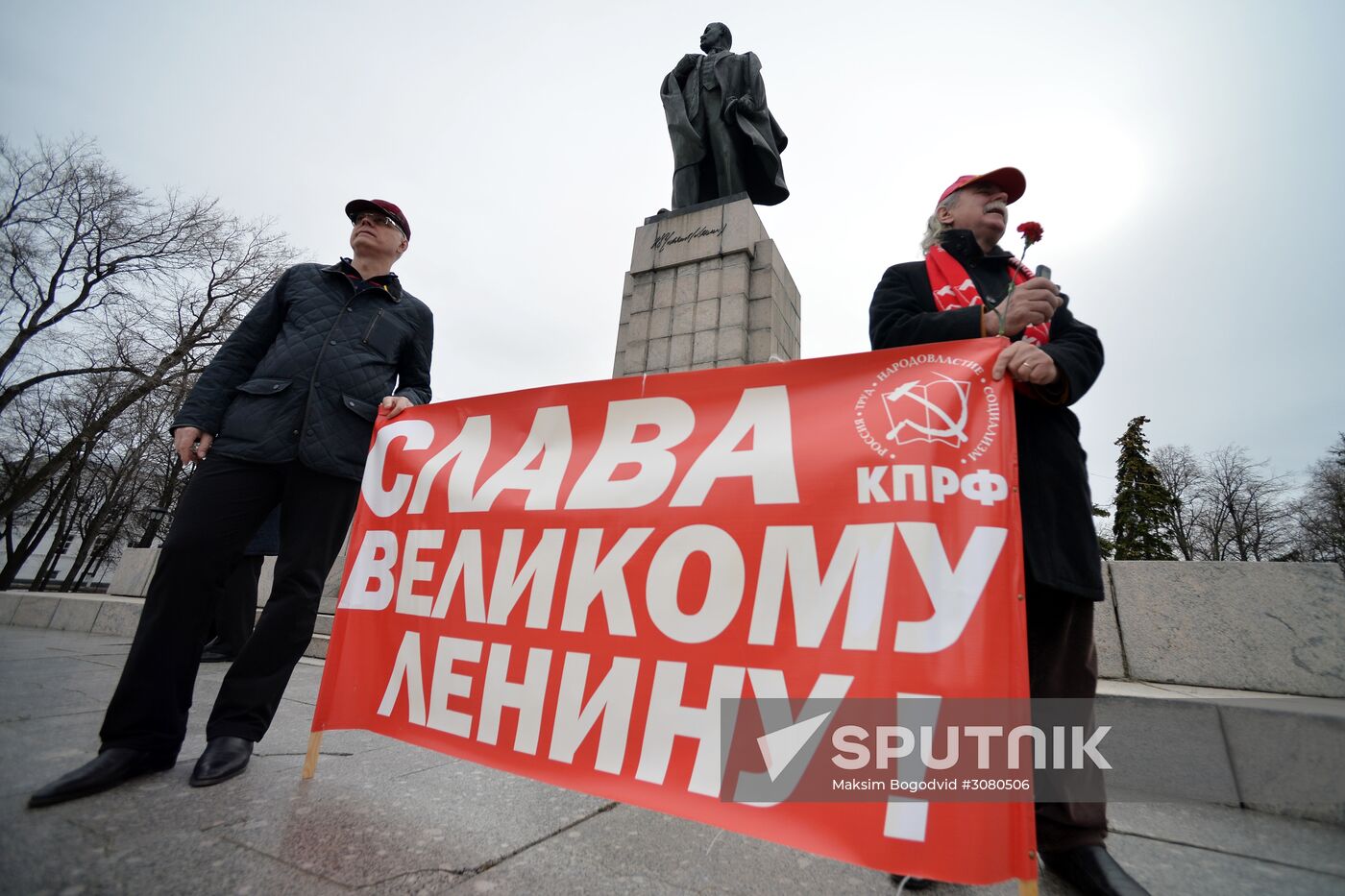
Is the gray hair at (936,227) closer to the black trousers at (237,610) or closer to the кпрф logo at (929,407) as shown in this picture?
the кпрф logo at (929,407)

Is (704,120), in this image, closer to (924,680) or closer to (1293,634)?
(1293,634)

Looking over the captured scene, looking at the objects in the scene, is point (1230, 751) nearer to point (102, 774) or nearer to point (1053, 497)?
point (1053, 497)

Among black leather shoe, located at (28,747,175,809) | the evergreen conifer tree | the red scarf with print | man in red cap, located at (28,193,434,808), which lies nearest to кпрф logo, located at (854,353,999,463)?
the red scarf with print

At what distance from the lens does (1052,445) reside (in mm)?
1625

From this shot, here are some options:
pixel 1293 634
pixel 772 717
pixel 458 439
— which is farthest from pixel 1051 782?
pixel 1293 634

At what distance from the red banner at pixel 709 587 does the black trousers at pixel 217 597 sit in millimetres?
147

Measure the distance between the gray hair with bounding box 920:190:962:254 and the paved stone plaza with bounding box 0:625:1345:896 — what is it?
195cm

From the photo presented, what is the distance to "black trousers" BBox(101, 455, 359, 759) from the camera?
1.86 meters

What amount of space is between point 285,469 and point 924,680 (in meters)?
2.24

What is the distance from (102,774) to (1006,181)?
3.29 metres

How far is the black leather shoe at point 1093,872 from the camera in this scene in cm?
136

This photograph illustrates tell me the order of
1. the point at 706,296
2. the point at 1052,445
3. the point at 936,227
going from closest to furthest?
1. the point at 1052,445
2. the point at 936,227
3. the point at 706,296

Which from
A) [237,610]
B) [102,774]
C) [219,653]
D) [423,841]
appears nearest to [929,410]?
[423,841]

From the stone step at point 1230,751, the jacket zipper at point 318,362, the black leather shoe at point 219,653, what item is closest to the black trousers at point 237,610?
the black leather shoe at point 219,653
